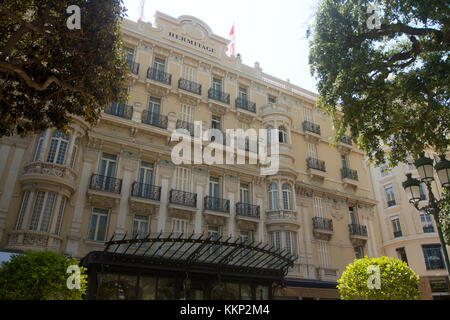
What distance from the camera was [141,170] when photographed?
1864 centimetres

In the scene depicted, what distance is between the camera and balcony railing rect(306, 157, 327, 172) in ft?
78.0

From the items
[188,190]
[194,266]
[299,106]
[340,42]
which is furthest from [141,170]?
[299,106]

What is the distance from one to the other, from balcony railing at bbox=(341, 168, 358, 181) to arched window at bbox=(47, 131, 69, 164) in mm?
18263

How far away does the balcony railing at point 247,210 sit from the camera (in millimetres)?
19848

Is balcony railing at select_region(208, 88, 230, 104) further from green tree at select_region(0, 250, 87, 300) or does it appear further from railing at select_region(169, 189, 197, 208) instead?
green tree at select_region(0, 250, 87, 300)

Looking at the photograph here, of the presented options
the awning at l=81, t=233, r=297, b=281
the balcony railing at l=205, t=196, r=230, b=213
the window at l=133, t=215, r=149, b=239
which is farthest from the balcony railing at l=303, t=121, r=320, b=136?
the window at l=133, t=215, r=149, b=239

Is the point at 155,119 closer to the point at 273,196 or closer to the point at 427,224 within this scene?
the point at 273,196

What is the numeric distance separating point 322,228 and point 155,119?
12.1m

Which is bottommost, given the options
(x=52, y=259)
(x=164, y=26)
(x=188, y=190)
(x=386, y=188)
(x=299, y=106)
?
(x=52, y=259)

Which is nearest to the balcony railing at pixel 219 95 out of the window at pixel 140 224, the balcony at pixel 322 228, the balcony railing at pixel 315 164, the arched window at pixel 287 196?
the arched window at pixel 287 196

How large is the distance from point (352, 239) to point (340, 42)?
570 inches

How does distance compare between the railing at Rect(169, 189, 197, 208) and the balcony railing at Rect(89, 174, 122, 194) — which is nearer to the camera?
the balcony railing at Rect(89, 174, 122, 194)
